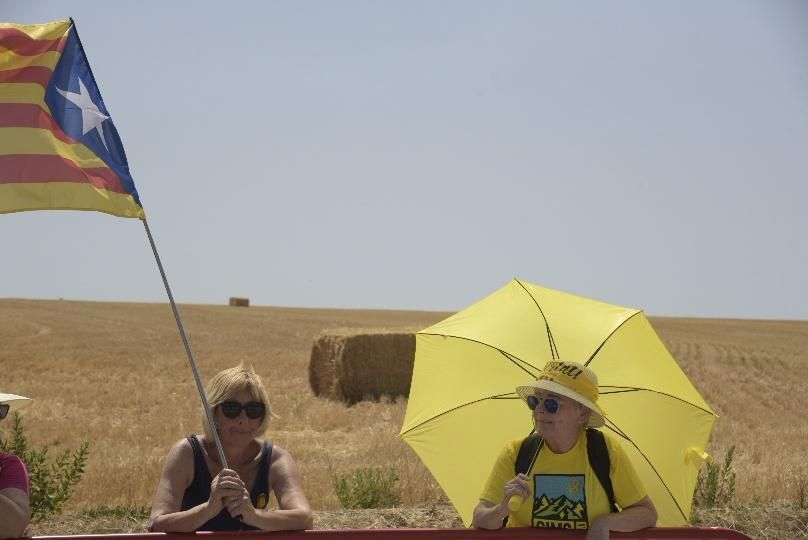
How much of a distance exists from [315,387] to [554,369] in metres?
15.8

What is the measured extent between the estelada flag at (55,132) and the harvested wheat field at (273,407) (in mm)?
3185

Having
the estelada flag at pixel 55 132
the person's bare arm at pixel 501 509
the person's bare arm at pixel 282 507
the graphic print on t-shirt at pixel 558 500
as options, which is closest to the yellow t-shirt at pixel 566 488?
the graphic print on t-shirt at pixel 558 500

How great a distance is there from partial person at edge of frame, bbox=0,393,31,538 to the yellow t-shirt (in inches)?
58.2

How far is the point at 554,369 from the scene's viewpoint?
3.39 m

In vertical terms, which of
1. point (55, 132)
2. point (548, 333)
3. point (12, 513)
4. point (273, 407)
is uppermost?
point (55, 132)

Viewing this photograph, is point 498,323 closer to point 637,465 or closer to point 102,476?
point 637,465

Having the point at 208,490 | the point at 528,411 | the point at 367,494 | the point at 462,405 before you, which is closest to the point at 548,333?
the point at 528,411

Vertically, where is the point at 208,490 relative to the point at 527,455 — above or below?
below

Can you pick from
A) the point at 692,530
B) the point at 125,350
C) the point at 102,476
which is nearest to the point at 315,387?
the point at 125,350

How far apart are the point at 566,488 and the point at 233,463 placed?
3.89 ft

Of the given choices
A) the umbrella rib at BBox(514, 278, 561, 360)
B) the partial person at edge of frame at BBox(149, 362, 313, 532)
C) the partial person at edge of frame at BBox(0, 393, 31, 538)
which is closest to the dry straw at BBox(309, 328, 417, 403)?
the umbrella rib at BBox(514, 278, 561, 360)

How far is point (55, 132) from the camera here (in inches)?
153

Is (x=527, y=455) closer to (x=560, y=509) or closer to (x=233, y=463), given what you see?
(x=560, y=509)

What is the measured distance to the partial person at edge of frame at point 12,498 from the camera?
2914 mm
